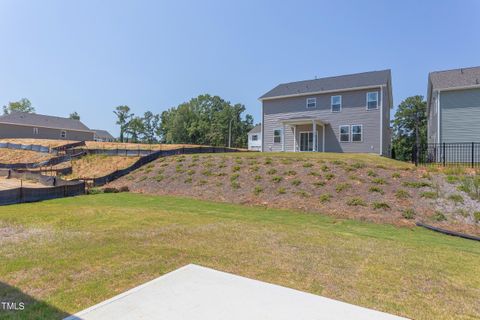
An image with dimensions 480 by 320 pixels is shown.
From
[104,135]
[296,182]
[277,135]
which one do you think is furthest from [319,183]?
[104,135]

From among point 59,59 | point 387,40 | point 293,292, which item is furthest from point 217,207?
point 59,59

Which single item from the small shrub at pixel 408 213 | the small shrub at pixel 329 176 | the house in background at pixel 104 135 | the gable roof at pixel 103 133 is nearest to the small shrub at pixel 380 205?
the small shrub at pixel 408 213

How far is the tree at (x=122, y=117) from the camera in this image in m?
60.7

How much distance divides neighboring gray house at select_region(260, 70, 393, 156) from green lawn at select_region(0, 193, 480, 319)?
12888 millimetres

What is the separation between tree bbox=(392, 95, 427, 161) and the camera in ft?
135

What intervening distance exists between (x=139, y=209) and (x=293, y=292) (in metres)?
6.18

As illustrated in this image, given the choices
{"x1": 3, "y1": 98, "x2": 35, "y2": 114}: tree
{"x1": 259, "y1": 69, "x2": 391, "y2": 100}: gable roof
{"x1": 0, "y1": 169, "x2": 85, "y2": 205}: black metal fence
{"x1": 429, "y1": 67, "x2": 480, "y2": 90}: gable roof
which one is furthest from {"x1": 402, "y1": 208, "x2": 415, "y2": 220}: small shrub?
{"x1": 3, "y1": 98, "x2": 35, "y2": 114}: tree

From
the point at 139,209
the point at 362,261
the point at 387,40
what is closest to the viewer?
the point at 362,261

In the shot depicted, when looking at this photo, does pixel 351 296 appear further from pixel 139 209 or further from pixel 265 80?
pixel 265 80

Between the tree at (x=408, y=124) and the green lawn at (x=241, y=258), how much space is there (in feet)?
136

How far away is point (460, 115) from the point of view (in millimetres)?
14641

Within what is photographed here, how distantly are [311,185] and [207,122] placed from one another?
4767 cm

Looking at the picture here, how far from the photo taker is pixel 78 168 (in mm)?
17562

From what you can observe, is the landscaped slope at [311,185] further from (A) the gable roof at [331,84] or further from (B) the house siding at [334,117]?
(A) the gable roof at [331,84]
